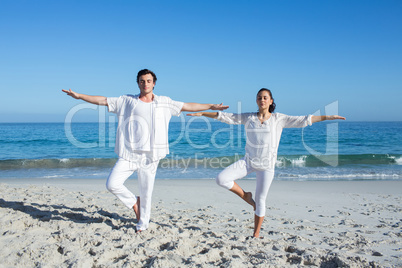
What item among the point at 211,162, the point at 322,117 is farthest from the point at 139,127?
the point at 211,162

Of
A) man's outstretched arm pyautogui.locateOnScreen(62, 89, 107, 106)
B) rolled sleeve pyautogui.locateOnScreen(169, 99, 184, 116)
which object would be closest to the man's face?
rolled sleeve pyautogui.locateOnScreen(169, 99, 184, 116)

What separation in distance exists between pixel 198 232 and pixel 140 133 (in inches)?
59.3

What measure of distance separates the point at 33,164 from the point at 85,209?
1147cm

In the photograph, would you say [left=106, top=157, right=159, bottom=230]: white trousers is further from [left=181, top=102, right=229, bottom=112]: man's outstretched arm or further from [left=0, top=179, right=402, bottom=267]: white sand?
[left=181, top=102, right=229, bottom=112]: man's outstretched arm

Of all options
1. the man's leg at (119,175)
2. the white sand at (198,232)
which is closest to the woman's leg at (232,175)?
the white sand at (198,232)

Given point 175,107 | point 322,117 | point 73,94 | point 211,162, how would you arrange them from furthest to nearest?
point 211,162, point 322,117, point 175,107, point 73,94

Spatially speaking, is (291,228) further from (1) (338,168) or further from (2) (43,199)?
(1) (338,168)

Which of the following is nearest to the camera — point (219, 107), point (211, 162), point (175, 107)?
point (175, 107)

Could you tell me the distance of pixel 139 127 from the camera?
12.1ft

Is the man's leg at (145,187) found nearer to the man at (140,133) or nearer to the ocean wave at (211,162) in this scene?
the man at (140,133)

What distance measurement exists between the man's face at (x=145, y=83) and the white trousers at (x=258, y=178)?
142 cm

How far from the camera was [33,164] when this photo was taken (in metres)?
14.7

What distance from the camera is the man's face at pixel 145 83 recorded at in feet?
12.3

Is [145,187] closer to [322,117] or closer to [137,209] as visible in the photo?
[137,209]
